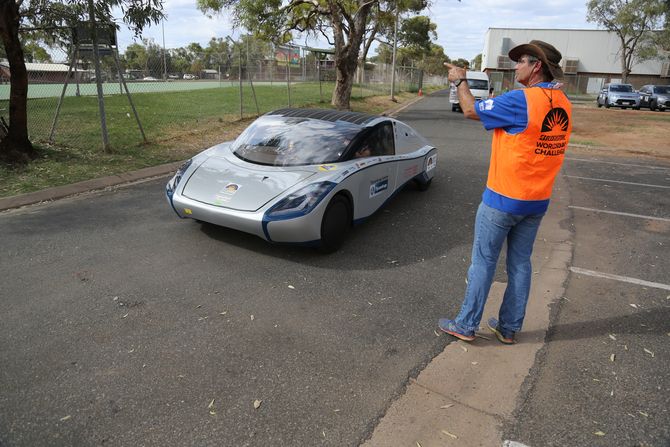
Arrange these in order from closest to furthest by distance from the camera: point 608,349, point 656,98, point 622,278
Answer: point 608,349 < point 622,278 < point 656,98

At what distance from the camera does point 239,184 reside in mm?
4531

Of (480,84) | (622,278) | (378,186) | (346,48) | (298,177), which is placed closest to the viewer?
(622,278)

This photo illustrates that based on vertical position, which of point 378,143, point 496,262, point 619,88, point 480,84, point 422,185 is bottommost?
point 422,185

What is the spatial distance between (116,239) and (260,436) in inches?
131

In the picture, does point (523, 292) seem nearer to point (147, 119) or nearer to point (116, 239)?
point (116, 239)

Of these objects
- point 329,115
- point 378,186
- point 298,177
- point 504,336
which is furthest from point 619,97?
point 504,336

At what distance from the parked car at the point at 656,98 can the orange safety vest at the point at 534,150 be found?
31044 mm

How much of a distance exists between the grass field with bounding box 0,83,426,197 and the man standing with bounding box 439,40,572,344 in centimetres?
626

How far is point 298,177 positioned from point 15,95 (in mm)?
6064

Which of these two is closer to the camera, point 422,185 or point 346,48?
point 422,185

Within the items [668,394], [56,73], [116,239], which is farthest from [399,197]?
[56,73]

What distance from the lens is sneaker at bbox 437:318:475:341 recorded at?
10.6ft

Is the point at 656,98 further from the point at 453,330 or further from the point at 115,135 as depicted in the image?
the point at 453,330

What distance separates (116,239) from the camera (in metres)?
4.87
